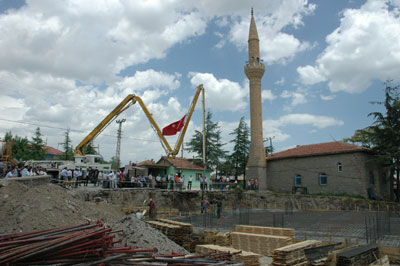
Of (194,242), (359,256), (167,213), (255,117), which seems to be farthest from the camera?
(255,117)

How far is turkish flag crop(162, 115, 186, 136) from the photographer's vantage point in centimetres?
2611

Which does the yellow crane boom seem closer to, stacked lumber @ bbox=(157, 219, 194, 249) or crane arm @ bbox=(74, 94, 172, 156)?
crane arm @ bbox=(74, 94, 172, 156)

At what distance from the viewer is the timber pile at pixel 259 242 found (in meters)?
12.6

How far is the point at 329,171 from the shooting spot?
1260 inches

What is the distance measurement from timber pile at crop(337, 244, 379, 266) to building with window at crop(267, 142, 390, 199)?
20.5m

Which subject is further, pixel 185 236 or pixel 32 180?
pixel 32 180

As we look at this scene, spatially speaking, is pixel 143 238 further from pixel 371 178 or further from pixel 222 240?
pixel 371 178

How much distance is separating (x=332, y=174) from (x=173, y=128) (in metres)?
17.4

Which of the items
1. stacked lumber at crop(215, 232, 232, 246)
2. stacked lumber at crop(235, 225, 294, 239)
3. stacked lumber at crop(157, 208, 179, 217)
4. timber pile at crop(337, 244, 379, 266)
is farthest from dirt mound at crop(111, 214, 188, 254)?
stacked lumber at crop(157, 208, 179, 217)

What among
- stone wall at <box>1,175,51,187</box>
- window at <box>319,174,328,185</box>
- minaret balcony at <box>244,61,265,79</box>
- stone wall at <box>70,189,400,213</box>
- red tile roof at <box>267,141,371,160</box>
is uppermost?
minaret balcony at <box>244,61,265,79</box>

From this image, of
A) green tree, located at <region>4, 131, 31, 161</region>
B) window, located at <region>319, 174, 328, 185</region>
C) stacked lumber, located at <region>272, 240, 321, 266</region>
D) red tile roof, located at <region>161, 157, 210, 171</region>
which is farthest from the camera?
green tree, located at <region>4, 131, 31, 161</region>

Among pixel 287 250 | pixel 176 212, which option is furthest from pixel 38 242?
pixel 176 212

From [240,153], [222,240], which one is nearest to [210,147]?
[240,153]

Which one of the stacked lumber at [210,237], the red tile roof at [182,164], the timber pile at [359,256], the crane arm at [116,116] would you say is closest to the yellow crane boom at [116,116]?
the crane arm at [116,116]
